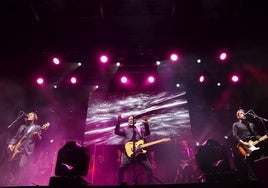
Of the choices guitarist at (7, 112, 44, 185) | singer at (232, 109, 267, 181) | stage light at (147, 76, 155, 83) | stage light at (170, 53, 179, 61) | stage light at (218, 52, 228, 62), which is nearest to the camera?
singer at (232, 109, 267, 181)

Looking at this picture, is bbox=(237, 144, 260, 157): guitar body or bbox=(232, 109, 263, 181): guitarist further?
bbox=(237, 144, 260, 157): guitar body

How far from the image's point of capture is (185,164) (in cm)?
784

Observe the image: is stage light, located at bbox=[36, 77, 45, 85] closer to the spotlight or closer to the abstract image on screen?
the abstract image on screen

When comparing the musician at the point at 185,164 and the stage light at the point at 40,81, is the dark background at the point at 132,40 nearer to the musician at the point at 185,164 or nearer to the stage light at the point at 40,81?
the stage light at the point at 40,81

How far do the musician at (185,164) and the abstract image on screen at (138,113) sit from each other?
1.46ft

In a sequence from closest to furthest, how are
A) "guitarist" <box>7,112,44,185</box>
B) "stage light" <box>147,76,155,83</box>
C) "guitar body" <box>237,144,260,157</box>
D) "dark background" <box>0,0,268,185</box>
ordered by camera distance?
"guitar body" <box>237,144,260,157</box> < "guitarist" <box>7,112,44,185</box> < "dark background" <box>0,0,268,185</box> < "stage light" <box>147,76,155,83</box>

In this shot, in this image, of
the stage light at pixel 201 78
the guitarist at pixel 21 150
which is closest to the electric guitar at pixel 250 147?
the stage light at pixel 201 78

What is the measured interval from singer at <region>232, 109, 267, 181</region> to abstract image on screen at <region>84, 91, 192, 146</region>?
1.75 meters

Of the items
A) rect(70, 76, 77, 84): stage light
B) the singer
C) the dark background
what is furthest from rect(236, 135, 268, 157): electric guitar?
rect(70, 76, 77, 84): stage light

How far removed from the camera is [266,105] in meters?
7.70

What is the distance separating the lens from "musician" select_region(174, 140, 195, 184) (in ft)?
25.2

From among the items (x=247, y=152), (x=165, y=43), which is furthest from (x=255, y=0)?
(x=247, y=152)

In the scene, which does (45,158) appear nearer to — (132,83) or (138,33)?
(132,83)

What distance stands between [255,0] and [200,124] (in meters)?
4.66
